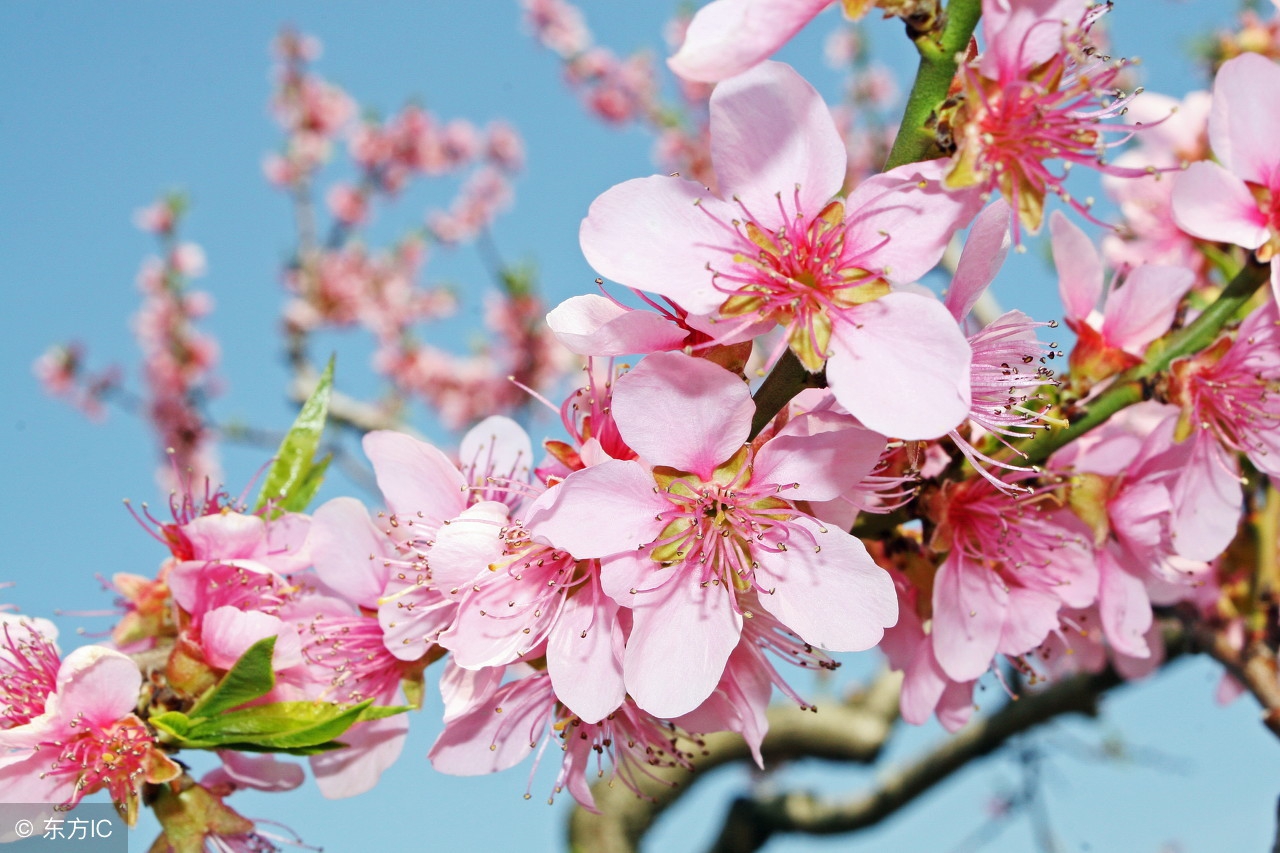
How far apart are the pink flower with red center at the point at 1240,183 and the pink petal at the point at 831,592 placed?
25.9 inches

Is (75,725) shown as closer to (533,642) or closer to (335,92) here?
(533,642)

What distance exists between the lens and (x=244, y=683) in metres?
1.21

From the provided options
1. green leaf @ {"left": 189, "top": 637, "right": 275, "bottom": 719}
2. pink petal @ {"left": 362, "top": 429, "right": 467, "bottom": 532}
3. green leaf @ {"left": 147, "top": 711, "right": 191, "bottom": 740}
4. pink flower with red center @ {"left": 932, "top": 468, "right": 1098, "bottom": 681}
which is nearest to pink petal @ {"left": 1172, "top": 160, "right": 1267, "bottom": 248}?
pink flower with red center @ {"left": 932, "top": 468, "right": 1098, "bottom": 681}

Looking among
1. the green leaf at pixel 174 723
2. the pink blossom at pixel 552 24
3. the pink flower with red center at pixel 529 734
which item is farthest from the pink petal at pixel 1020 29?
the pink blossom at pixel 552 24

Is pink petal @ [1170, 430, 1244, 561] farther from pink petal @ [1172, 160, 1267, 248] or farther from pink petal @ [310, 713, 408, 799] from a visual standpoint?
pink petal @ [310, 713, 408, 799]

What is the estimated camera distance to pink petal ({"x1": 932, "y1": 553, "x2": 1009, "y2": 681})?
1326mm

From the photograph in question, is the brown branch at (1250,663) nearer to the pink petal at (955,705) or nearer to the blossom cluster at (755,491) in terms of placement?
the blossom cluster at (755,491)

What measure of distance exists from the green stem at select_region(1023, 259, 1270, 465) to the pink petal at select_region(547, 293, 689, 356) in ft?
2.01

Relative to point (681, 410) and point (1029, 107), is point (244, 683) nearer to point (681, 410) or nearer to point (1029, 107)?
point (681, 410)

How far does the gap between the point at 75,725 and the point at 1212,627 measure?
2247 millimetres

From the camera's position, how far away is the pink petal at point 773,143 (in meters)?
0.97

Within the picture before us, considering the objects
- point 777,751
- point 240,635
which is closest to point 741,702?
point 240,635

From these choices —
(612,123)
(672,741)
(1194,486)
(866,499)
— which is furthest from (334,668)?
(612,123)

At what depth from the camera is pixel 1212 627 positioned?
2.17 meters
